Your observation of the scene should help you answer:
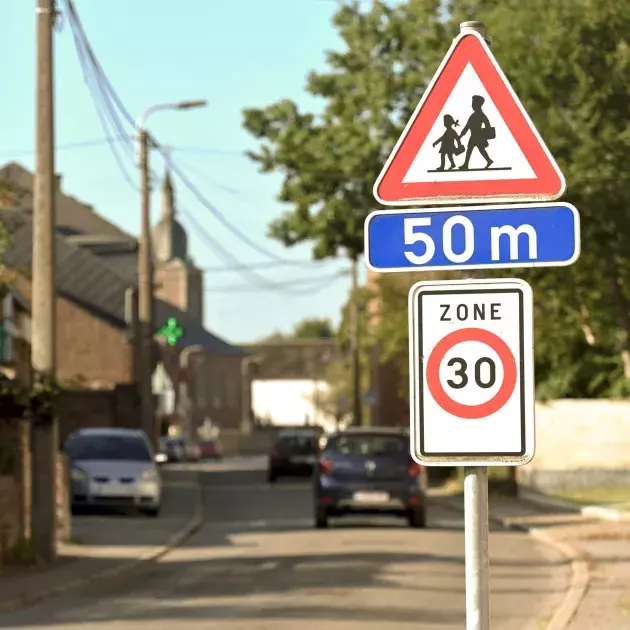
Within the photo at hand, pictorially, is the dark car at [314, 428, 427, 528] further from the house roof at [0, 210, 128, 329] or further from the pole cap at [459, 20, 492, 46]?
the house roof at [0, 210, 128, 329]

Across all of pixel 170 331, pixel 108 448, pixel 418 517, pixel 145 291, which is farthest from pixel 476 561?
pixel 170 331

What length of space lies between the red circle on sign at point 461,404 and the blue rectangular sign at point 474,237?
284 mm

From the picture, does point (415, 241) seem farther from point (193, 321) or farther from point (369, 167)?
point (193, 321)

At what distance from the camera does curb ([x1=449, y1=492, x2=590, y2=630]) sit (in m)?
13.3

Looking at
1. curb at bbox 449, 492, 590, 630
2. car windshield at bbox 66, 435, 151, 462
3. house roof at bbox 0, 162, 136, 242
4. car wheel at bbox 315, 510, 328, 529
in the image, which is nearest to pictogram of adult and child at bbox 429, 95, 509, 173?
curb at bbox 449, 492, 590, 630

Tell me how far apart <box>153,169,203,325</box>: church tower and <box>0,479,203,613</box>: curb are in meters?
106

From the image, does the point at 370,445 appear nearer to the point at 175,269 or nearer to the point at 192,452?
the point at 192,452

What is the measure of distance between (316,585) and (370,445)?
10.2 metres

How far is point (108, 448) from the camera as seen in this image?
30.7 metres

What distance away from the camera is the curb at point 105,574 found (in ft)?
50.1

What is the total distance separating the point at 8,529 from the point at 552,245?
14.4 metres

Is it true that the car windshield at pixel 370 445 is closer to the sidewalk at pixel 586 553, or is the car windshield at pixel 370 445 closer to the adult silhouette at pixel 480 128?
the sidewalk at pixel 586 553

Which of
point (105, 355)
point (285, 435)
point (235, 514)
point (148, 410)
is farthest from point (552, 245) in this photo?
point (105, 355)

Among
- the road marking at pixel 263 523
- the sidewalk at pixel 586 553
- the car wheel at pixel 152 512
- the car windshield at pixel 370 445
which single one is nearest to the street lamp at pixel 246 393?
the sidewalk at pixel 586 553
